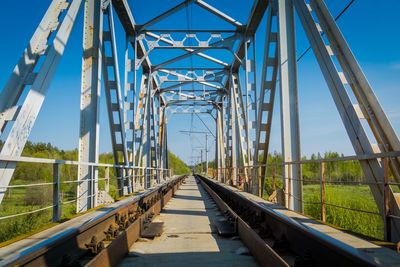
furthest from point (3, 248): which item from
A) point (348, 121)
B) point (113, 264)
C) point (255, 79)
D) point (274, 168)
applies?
point (255, 79)

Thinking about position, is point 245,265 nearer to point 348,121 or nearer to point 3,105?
point 348,121

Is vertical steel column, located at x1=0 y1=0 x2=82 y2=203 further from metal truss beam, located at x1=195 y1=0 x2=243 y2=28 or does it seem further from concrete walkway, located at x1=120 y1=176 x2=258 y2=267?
metal truss beam, located at x1=195 y1=0 x2=243 y2=28

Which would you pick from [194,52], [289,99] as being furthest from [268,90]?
[194,52]

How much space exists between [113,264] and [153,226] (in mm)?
2356

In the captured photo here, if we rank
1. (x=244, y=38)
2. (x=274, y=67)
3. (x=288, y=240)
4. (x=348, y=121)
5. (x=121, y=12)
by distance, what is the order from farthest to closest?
(x=244, y=38)
(x=121, y=12)
(x=274, y=67)
(x=348, y=121)
(x=288, y=240)

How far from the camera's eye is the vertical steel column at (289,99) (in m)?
7.50

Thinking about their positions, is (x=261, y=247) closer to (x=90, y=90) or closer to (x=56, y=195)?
(x=56, y=195)

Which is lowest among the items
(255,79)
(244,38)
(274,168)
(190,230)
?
(190,230)

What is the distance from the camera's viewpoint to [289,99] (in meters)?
8.39

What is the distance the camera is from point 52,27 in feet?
21.3

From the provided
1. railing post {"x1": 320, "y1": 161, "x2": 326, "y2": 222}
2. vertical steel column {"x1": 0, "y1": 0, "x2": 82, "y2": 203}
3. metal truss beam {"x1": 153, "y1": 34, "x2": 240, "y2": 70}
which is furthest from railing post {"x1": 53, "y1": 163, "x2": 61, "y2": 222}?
metal truss beam {"x1": 153, "y1": 34, "x2": 240, "y2": 70}

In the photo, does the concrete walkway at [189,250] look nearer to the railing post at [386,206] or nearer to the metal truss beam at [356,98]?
the railing post at [386,206]

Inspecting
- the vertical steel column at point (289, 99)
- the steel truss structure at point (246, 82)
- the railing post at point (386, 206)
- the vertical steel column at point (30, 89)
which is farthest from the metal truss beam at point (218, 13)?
the railing post at point (386, 206)

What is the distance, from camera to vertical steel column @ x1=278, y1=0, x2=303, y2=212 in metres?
7.50
